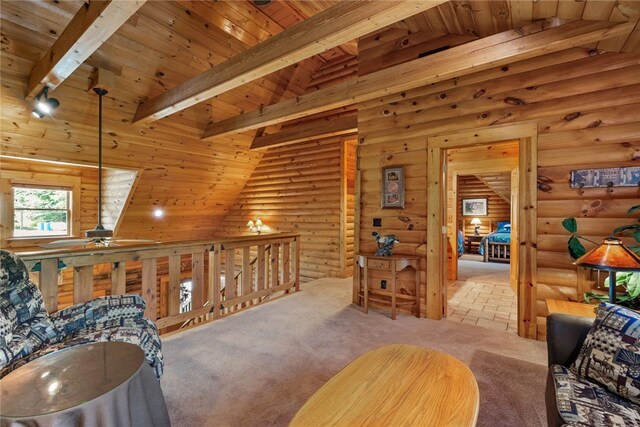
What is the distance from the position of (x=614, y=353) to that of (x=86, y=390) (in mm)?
2167

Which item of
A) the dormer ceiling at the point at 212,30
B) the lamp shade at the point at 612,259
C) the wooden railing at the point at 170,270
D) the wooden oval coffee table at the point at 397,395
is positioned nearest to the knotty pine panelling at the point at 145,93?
the dormer ceiling at the point at 212,30

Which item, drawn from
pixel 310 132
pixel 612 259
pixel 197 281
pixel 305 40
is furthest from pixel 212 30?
pixel 612 259

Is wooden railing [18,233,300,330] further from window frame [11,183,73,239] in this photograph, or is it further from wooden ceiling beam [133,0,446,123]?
window frame [11,183,73,239]

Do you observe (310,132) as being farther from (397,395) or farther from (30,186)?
(30,186)

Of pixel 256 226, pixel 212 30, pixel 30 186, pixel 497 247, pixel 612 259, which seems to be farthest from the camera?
pixel 497 247

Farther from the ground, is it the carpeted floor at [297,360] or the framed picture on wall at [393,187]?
the framed picture on wall at [393,187]

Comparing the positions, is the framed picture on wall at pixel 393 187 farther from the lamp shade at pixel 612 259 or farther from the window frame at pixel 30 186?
the window frame at pixel 30 186

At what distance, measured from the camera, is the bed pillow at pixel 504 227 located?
806 centimetres

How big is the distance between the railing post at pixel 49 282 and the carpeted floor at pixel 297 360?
0.90 metres

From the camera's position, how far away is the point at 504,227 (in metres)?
8.12

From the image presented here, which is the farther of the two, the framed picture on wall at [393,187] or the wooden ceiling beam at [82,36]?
the framed picture on wall at [393,187]

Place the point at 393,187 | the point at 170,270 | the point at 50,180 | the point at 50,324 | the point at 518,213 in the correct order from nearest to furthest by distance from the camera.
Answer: the point at 50,324 → the point at 518,213 → the point at 170,270 → the point at 393,187 → the point at 50,180

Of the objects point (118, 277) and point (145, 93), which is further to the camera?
point (145, 93)

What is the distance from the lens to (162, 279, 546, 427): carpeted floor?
1.71 metres
